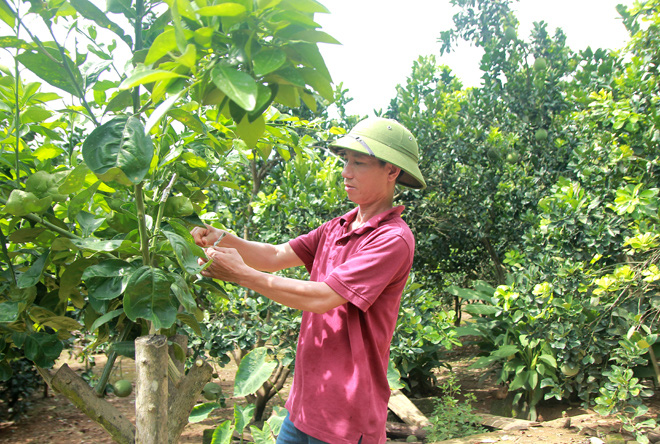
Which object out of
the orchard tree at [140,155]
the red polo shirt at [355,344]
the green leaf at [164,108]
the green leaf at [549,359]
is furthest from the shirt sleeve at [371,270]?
the green leaf at [549,359]

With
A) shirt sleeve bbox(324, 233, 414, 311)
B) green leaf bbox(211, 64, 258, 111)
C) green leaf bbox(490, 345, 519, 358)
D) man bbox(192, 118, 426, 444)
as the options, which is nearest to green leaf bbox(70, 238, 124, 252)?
man bbox(192, 118, 426, 444)

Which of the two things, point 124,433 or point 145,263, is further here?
point 124,433

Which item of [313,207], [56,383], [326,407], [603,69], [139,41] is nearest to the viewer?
[139,41]

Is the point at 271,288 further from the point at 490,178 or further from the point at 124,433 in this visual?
the point at 490,178

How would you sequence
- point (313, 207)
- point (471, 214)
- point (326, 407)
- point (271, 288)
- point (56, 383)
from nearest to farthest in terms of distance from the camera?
point (56, 383)
point (271, 288)
point (326, 407)
point (313, 207)
point (471, 214)

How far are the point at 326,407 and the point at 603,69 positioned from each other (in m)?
5.19

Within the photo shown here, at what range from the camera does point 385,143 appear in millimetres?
1788

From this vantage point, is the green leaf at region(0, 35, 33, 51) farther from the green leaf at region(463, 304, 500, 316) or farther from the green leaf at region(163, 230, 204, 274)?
the green leaf at region(463, 304, 500, 316)

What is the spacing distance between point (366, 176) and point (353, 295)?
0.47m

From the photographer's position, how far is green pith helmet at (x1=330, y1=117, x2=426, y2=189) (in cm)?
175

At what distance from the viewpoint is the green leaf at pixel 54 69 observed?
1165 mm

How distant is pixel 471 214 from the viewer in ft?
19.1

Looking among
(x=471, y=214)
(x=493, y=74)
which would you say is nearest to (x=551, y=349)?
(x=471, y=214)

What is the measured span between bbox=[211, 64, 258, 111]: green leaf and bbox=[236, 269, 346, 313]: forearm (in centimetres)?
74
